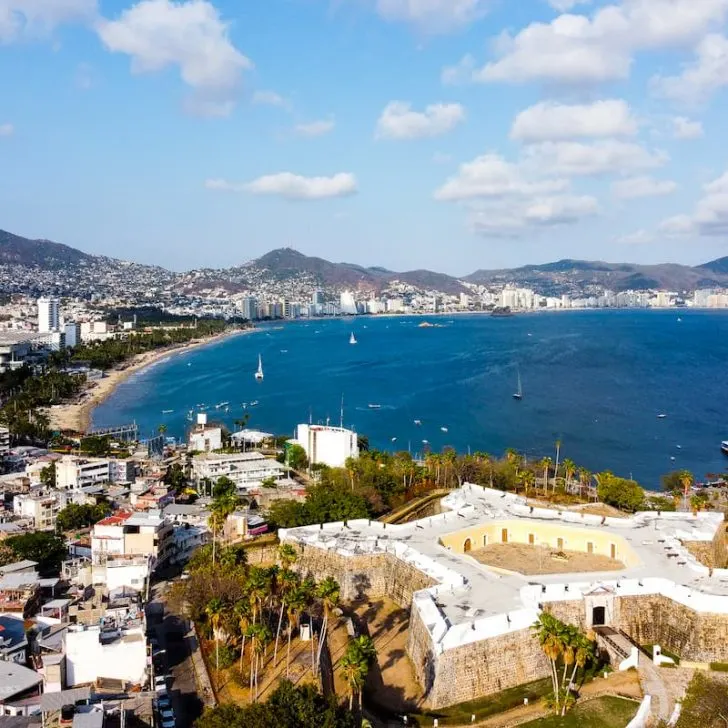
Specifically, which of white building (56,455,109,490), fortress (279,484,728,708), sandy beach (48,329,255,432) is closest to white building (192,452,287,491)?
white building (56,455,109,490)

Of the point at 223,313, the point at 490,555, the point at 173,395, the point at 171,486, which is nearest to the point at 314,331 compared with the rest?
the point at 223,313

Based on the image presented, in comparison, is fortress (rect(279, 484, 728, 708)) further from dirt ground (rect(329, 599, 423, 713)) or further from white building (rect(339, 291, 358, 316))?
white building (rect(339, 291, 358, 316))

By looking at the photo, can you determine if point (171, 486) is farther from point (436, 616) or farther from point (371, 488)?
point (436, 616)

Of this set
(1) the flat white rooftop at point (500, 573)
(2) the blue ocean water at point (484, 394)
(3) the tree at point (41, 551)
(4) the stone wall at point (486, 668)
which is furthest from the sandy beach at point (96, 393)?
(4) the stone wall at point (486, 668)

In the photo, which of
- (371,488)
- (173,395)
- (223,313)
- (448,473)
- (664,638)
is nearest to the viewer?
(664,638)

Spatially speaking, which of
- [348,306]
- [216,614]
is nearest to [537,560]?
[216,614]

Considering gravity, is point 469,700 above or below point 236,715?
below
